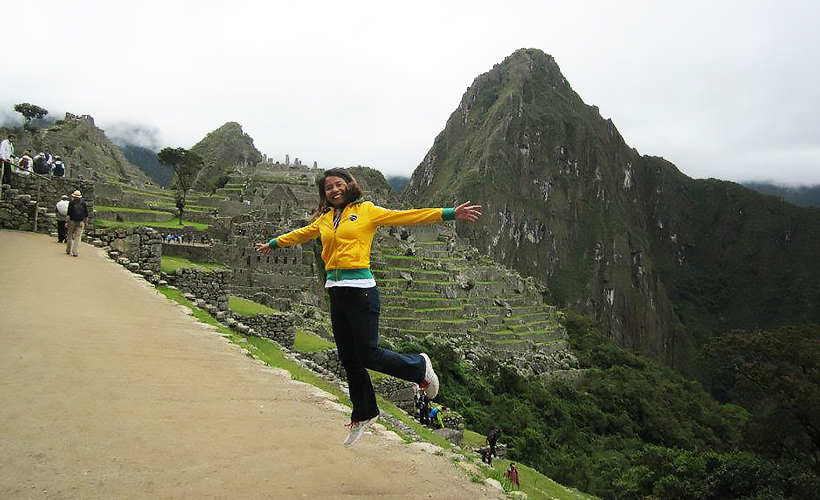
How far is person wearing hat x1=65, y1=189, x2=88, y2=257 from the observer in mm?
13961

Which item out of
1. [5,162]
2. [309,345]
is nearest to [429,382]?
[309,345]

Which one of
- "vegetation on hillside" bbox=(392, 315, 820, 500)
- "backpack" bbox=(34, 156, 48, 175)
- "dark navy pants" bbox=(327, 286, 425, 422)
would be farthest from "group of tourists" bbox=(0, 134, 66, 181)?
"vegetation on hillside" bbox=(392, 315, 820, 500)

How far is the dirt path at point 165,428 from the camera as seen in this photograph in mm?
4090

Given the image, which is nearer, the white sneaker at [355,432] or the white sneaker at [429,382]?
the white sneaker at [355,432]

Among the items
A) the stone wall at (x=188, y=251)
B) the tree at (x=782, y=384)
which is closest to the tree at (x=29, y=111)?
the stone wall at (x=188, y=251)

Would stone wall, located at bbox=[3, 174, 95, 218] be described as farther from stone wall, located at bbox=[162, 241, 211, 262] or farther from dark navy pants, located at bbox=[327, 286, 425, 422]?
dark navy pants, located at bbox=[327, 286, 425, 422]

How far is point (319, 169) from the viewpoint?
59.1 meters

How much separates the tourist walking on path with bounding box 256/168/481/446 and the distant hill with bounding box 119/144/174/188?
232ft

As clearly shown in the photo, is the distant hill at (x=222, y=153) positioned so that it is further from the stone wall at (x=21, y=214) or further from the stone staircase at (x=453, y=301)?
the stone wall at (x=21, y=214)

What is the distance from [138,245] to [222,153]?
50866 mm

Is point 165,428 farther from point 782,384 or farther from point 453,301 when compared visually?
point 453,301

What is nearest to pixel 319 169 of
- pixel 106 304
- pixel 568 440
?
pixel 568 440

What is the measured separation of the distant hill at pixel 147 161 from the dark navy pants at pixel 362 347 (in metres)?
71.2

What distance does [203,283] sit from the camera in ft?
48.7
